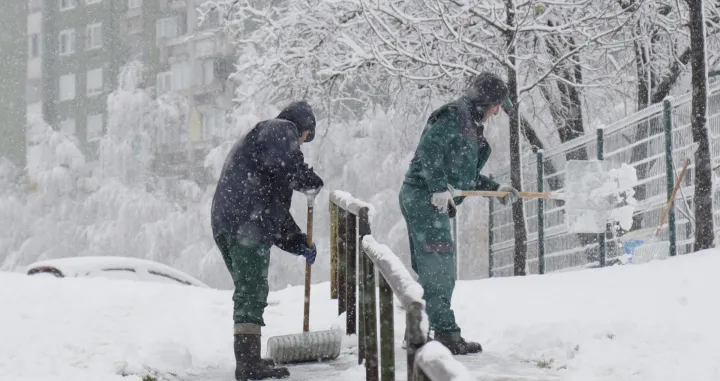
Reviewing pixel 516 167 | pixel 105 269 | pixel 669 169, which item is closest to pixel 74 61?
pixel 105 269

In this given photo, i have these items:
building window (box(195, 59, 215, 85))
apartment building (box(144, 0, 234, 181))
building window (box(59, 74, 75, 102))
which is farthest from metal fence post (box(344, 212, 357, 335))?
building window (box(59, 74, 75, 102))

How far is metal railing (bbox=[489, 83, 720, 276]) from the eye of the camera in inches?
401

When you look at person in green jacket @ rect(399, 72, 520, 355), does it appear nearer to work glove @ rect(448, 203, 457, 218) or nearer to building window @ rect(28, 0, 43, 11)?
work glove @ rect(448, 203, 457, 218)

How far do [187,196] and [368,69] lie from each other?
1445cm

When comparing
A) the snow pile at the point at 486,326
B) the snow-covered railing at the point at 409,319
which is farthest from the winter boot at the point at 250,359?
the snow-covered railing at the point at 409,319

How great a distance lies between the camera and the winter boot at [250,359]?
5.45m

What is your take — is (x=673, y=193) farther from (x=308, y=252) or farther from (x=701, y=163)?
(x=308, y=252)

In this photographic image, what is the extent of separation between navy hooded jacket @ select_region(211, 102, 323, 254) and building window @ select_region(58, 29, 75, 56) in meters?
45.2

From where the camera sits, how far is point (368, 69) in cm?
1409

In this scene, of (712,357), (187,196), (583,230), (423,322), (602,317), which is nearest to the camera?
(423,322)

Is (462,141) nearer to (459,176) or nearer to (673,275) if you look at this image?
(459,176)

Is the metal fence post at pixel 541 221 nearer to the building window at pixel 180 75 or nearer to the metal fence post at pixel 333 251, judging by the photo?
the metal fence post at pixel 333 251

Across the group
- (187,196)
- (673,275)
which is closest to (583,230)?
(673,275)

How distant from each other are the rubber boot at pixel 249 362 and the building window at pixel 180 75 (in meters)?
36.0
